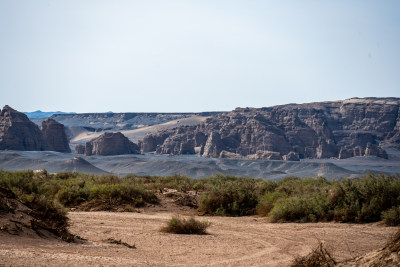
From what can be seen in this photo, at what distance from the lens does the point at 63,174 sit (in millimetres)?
25703

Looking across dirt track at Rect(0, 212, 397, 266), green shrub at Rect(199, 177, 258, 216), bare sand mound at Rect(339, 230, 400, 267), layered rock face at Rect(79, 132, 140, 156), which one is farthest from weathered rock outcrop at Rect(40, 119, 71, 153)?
bare sand mound at Rect(339, 230, 400, 267)

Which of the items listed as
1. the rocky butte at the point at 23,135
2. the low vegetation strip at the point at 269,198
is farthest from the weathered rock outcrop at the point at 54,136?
the low vegetation strip at the point at 269,198

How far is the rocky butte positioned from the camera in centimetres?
10250

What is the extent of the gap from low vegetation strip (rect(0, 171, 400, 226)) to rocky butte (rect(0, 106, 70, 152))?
88.2 meters

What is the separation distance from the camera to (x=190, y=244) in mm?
9852

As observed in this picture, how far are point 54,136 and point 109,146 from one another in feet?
43.7

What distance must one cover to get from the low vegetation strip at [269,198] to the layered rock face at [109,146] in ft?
308

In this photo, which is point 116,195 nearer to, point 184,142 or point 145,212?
point 145,212

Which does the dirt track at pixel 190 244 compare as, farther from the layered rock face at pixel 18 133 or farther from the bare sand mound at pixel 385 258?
the layered rock face at pixel 18 133

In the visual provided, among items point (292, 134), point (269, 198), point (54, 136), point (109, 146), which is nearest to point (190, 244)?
point (269, 198)

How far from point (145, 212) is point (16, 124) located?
97.4 metres

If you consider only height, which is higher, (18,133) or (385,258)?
(385,258)

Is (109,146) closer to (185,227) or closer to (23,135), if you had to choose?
(23,135)

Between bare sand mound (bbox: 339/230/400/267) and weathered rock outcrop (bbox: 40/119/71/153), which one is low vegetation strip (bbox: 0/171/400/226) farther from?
weathered rock outcrop (bbox: 40/119/71/153)
